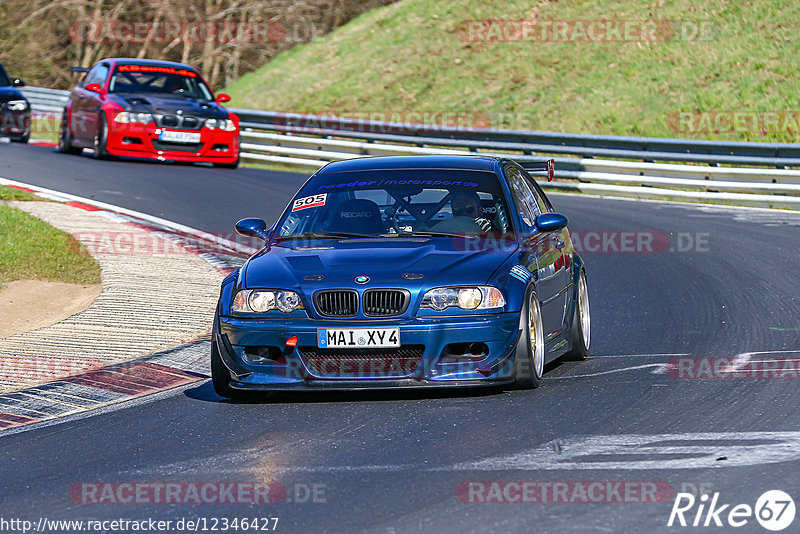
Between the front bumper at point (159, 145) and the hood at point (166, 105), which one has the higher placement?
the hood at point (166, 105)

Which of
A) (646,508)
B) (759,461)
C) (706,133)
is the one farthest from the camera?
(706,133)

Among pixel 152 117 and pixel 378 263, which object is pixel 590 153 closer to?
pixel 152 117

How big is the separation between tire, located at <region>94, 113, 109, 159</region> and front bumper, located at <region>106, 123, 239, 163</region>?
0.11m

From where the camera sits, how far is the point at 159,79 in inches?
927

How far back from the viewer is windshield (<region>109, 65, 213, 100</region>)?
75.9 ft

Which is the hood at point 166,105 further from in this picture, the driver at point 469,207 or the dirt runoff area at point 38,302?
the driver at point 469,207

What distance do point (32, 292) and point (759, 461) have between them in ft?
25.2

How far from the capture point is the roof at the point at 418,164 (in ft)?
29.7

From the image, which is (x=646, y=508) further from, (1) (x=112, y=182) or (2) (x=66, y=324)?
(1) (x=112, y=182)

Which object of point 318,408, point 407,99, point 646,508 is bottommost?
point 407,99

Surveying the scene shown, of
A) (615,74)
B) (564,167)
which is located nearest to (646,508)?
(564,167)

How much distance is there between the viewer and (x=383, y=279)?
24.8 feet

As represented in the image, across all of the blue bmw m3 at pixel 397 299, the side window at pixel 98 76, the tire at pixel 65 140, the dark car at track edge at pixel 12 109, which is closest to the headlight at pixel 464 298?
the blue bmw m3 at pixel 397 299

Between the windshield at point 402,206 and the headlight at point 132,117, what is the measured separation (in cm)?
1368
